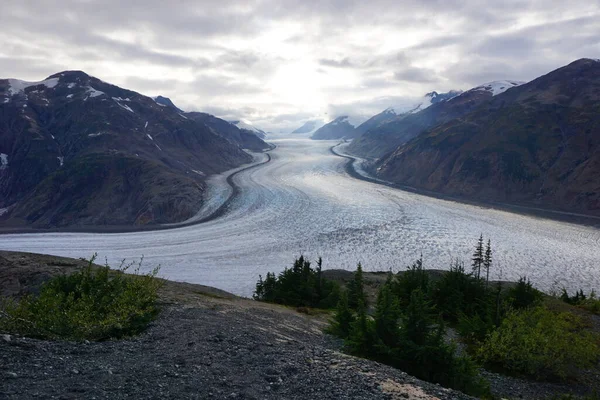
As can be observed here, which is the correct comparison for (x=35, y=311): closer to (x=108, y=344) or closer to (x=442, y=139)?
(x=108, y=344)

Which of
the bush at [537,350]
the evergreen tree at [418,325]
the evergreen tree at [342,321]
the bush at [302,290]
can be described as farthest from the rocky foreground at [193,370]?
the bush at [302,290]

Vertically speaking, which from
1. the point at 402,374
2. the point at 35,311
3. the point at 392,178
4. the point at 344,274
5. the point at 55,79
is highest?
the point at 55,79

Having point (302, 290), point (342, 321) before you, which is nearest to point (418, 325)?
point (342, 321)

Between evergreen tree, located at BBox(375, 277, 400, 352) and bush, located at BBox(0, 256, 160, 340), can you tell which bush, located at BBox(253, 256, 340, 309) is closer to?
evergreen tree, located at BBox(375, 277, 400, 352)

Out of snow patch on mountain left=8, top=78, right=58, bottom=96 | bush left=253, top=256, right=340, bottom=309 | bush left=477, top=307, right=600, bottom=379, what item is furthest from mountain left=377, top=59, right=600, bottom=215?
snow patch on mountain left=8, top=78, right=58, bottom=96

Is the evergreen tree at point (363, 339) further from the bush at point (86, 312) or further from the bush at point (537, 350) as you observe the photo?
the bush at point (537, 350)

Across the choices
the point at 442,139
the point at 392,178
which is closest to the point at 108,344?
the point at 392,178

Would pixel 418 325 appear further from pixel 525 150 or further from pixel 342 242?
pixel 525 150
